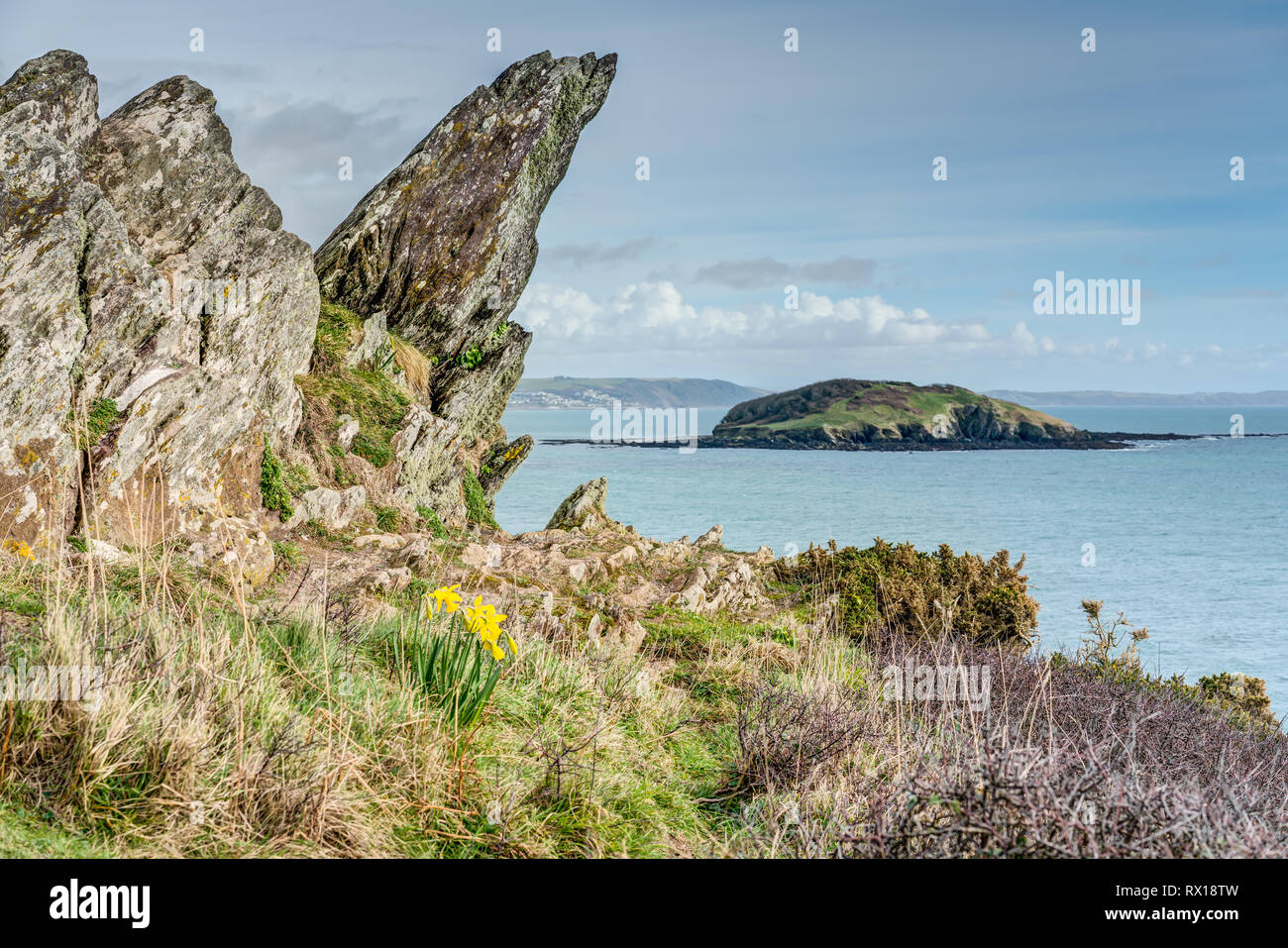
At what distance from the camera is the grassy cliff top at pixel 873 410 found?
3789 inches

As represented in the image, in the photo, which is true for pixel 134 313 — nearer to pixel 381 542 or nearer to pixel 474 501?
pixel 381 542

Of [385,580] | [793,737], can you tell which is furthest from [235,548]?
[793,737]

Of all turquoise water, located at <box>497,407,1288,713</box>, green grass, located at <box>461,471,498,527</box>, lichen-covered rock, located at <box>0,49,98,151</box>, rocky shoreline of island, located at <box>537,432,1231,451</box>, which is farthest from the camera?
rocky shoreline of island, located at <box>537,432,1231,451</box>

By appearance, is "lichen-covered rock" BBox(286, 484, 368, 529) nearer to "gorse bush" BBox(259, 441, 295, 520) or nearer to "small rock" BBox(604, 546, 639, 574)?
"gorse bush" BBox(259, 441, 295, 520)

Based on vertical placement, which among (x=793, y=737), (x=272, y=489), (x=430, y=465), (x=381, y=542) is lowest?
(x=793, y=737)

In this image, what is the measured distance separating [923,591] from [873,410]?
90.7 metres

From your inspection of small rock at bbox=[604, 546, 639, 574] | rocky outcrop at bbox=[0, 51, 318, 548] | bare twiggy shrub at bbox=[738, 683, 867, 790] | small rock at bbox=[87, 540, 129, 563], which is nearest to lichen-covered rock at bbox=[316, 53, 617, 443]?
rocky outcrop at bbox=[0, 51, 318, 548]

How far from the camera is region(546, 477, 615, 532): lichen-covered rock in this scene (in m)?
14.9

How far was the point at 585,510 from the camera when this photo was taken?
1525 cm

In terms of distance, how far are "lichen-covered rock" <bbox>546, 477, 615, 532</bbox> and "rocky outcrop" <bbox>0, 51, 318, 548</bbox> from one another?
499 centimetres

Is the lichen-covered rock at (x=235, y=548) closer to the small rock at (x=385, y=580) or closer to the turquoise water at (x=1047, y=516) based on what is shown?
the small rock at (x=385, y=580)
